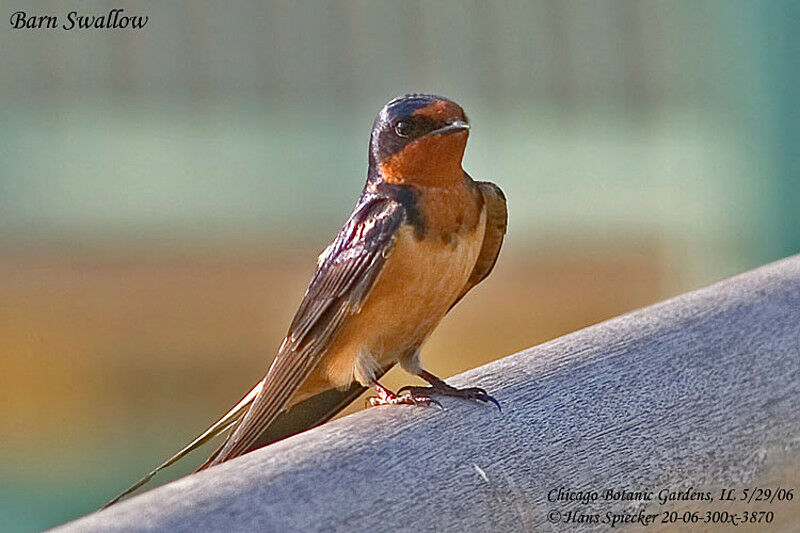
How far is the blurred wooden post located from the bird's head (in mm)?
283

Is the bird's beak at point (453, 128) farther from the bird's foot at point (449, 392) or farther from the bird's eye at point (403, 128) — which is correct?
the bird's foot at point (449, 392)

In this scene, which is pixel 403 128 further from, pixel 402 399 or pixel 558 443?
pixel 558 443

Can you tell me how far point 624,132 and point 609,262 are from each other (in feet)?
1.12

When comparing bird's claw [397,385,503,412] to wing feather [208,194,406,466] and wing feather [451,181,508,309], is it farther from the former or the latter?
wing feather [451,181,508,309]

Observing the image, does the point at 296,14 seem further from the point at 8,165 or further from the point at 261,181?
the point at 8,165

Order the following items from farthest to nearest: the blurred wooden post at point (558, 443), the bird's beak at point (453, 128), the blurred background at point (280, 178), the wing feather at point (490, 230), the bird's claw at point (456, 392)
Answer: the blurred background at point (280, 178)
the wing feather at point (490, 230)
the bird's beak at point (453, 128)
the bird's claw at point (456, 392)
the blurred wooden post at point (558, 443)

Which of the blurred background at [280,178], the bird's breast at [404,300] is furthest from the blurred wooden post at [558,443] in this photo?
the blurred background at [280,178]

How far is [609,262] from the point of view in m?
3.69

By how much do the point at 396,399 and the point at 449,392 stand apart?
0.07 meters

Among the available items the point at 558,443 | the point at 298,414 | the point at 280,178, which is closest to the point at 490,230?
the point at 298,414

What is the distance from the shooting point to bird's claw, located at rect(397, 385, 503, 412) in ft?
4.18

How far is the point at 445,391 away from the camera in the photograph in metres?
1.38

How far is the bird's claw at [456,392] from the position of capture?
4.18 feet

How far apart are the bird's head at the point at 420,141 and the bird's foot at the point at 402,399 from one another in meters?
0.25
